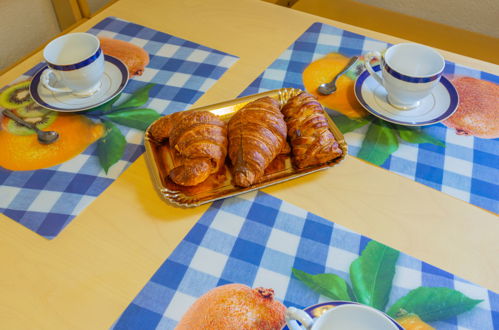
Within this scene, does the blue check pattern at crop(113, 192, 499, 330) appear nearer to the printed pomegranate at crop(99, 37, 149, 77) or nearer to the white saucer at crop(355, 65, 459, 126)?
the white saucer at crop(355, 65, 459, 126)

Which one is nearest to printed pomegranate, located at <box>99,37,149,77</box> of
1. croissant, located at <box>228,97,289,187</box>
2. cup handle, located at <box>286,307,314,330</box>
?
croissant, located at <box>228,97,289,187</box>

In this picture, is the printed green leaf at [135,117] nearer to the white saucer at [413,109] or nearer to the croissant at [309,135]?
the croissant at [309,135]

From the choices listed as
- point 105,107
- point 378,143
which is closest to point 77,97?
point 105,107

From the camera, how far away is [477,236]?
638mm

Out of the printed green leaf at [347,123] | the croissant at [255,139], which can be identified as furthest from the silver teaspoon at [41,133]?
the printed green leaf at [347,123]

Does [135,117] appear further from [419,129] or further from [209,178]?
[419,129]

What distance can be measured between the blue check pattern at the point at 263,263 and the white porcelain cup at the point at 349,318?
120 mm

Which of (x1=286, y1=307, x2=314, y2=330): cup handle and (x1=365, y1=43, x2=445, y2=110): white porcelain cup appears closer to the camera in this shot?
(x1=286, y1=307, x2=314, y2=330): cup handle

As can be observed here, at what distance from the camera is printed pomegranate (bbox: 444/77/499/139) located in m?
0.80

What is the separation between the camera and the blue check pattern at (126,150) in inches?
26.8

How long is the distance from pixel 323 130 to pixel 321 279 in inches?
10.4

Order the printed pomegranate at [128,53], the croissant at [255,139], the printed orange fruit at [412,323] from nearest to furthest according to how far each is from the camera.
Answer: the printed orange fruit at [412,323] < the croissant at [255,139] < the printed pomegranate at [128,53]

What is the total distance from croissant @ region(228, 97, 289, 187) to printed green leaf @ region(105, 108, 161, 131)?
0.19m

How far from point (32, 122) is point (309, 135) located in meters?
0.56
